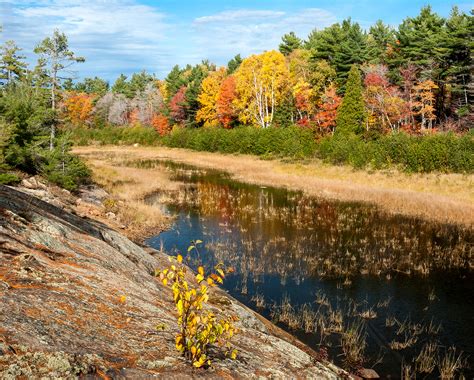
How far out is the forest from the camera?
27.5m

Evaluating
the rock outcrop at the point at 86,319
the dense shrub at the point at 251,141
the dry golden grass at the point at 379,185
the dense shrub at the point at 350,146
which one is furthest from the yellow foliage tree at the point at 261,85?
the rock outcrop at the point at 86,319

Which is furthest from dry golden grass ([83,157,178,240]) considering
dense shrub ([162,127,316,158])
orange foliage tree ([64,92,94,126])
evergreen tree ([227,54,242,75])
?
orange foliage tree ([64,92,94,126])

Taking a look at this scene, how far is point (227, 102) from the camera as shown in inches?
3248

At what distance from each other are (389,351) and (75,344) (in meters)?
8.89

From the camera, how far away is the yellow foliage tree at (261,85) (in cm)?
7092

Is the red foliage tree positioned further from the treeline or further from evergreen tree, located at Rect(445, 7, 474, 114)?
the treeline

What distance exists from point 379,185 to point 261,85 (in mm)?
38393

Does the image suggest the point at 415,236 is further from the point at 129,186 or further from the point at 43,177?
the point at 129,186

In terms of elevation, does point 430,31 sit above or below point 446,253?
above

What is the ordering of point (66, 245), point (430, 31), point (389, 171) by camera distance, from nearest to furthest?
point (66, 245) < point (389, 171) < point (430, 31)

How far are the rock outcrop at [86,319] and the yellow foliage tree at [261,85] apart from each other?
62.0m

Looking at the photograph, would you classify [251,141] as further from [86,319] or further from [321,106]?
[86,319]

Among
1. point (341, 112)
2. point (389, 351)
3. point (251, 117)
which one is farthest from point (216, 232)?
point (251, 117)

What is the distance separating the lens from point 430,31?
173 feet
